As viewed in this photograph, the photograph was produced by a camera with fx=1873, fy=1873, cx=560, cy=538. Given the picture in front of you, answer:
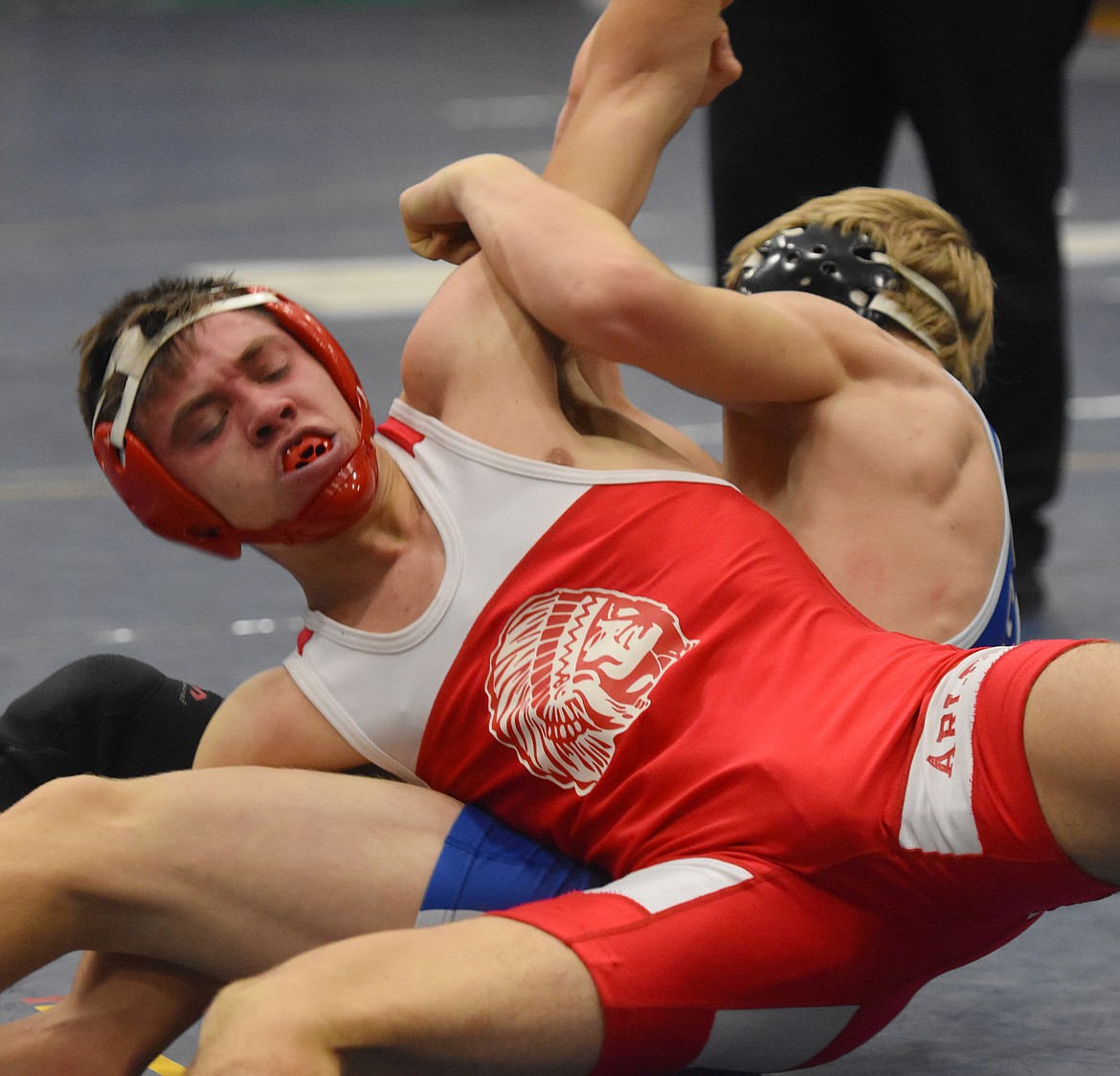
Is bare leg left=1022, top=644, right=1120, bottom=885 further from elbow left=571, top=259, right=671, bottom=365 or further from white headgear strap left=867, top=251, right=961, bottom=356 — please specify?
white headgear strap left=867, top=251, right=961, bottom=356

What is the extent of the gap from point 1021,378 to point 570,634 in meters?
2.06

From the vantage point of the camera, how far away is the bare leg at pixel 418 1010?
1.57m

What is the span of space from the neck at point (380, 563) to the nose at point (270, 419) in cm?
14

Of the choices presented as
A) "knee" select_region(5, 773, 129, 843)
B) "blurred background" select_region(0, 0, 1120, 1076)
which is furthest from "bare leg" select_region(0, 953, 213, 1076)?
"blurred background" select_region(0, 0, 1120, 1076)

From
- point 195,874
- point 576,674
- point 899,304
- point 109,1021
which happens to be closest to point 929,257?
point 899,304

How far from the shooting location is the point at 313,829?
191cm

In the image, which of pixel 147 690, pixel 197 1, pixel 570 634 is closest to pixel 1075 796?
pixel 570 634

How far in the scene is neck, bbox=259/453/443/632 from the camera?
2.07 m

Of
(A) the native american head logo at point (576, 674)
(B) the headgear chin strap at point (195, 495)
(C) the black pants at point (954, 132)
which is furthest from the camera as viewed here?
(C) the black pants at point (954, 132)

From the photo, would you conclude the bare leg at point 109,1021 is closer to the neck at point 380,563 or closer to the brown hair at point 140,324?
the neck at point 380,563

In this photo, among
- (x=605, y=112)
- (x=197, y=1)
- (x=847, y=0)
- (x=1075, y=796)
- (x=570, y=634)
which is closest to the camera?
(x=1075, y=796)

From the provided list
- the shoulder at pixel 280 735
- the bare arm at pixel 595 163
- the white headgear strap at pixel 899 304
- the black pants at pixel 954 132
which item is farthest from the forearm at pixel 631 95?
the black pants at pixel 954 132

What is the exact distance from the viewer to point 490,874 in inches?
76.5

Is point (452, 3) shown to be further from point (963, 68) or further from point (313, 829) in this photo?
point (313, 829)
